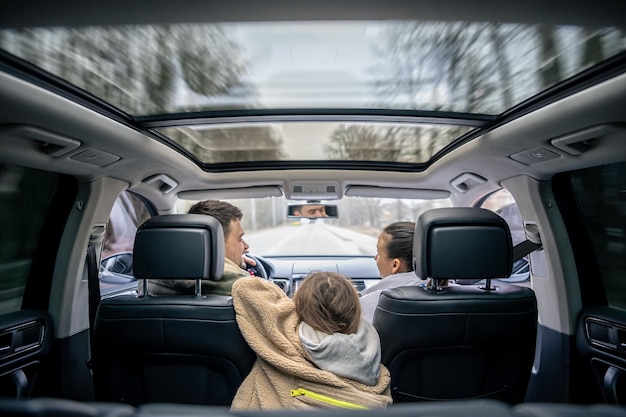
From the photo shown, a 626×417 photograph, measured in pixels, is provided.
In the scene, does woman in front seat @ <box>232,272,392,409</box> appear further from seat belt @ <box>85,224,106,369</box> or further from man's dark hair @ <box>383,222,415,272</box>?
seat belt @ <box>85,224,106,369</box>

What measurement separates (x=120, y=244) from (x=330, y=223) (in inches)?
94.6

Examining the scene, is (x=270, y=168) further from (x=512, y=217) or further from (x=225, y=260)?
(x=512, y=217)

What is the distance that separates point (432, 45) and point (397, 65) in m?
0.22

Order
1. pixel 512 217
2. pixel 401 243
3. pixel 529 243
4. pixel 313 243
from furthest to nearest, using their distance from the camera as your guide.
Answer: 1. pixel 313 243
2. pixel 512 217
3. pixel 529 243
4. pixel 401 243

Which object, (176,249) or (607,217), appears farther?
(607,217)

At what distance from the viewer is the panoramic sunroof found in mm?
1669

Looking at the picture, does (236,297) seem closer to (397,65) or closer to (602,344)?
(397,65)

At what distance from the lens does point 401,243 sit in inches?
113

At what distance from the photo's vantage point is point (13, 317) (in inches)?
107

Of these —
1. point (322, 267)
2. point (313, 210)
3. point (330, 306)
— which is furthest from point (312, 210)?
point (330, 306)

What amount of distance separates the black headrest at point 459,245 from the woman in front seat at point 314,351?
0.56m

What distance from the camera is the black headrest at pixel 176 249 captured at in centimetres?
220

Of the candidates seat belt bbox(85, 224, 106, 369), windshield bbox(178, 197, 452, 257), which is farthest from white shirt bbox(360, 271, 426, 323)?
seat belt bbox(85, 224, 106, 369)

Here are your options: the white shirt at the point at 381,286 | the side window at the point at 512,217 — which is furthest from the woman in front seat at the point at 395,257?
the side window at the point at 512,217
